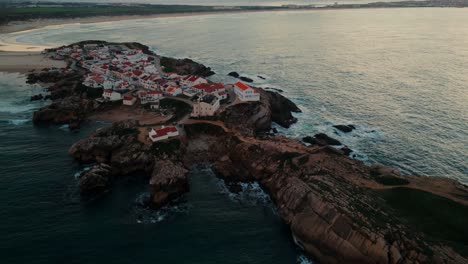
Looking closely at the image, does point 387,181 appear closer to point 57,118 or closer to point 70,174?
point 70,174

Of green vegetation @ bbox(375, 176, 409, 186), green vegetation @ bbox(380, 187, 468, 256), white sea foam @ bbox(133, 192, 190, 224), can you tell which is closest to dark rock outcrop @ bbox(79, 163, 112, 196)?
white sea foam @ bbox(133, 192, 190, 224)

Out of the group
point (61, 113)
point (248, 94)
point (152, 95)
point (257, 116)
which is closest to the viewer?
point (257, 116)

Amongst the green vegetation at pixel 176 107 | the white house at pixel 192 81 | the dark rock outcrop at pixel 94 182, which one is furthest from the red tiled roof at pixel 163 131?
the white house at pixel 192 81

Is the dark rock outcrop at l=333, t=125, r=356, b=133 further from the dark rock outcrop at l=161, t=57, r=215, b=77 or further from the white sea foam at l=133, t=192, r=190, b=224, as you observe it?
the dark rock outcrop at l=161, t=57, r=215, b=77

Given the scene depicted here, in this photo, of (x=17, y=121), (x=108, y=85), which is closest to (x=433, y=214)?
(x=108, y=85)

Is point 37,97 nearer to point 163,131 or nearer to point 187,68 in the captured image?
point 187,68
